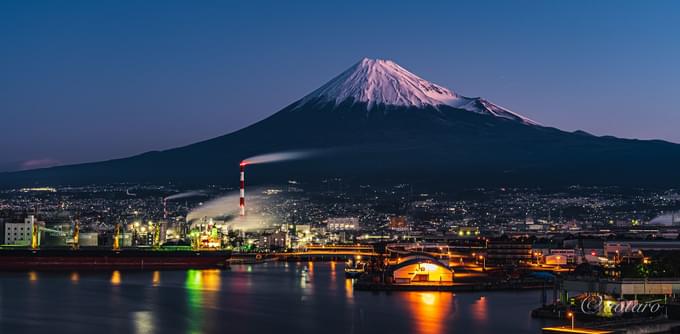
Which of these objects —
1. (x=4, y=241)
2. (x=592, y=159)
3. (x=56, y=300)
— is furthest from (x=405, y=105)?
(x=56, y=300)

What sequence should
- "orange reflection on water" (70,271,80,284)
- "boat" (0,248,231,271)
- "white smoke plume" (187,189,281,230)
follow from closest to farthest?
"orange reflection on water" (70,271,80,284)
"boat" (0,248,231,271)
"white smoke plume" (187,189,281,230)

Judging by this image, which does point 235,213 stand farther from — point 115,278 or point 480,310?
point 480,310

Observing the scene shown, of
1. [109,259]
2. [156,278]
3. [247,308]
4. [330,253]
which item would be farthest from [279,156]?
A: [247,308]

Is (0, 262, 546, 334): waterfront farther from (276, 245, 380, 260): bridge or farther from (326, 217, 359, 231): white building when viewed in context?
(326, 217, 359, 231): white building

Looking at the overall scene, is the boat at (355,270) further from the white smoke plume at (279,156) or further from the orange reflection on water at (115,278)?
the white smoke plume at (279,156)

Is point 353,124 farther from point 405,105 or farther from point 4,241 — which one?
point 4,241

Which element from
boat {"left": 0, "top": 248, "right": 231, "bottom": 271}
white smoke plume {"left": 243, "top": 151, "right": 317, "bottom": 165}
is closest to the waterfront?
boat {"left": 0, "top": 248, "right": 231, "bottom": 271}
